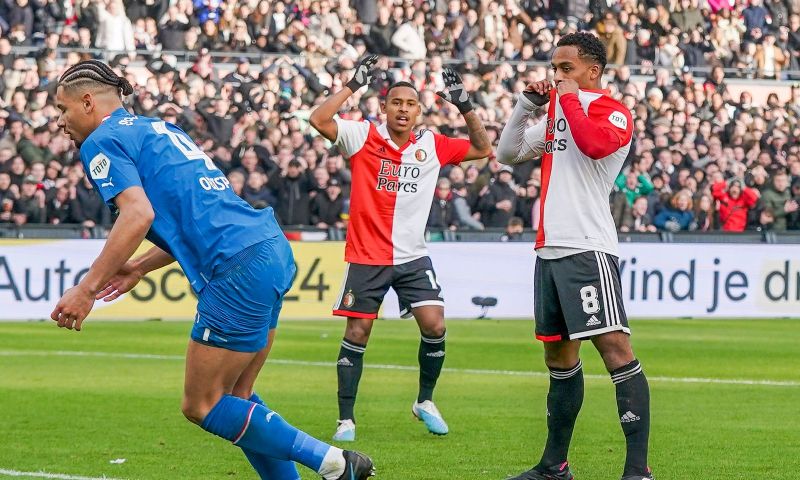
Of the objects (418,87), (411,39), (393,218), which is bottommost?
(393,218)

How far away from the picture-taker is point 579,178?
7465mm

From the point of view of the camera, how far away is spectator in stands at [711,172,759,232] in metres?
23.6

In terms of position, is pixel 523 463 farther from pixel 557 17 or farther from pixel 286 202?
pixel 557 17

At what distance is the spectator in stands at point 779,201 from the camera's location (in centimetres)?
2391

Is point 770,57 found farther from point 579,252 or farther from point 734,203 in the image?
point 579,252

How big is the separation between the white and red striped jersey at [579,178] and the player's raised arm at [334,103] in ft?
8.34

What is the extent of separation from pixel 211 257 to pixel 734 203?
1863cm

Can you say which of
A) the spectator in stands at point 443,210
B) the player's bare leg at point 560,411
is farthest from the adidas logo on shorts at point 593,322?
the spectator in stands at point 443,210

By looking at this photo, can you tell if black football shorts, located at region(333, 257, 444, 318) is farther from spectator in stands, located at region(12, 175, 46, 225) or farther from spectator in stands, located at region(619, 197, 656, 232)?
spectator in stands, located at region(619, 197, 656, 232)

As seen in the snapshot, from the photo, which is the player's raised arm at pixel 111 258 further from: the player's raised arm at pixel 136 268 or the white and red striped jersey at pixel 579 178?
the white and red striped jersey at pixel 579 178

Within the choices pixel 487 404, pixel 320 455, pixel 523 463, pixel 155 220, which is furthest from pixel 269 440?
pixel 487 404

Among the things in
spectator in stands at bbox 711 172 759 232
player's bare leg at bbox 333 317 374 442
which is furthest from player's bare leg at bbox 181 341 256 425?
spectator in stands at bbox 711 172 759 232

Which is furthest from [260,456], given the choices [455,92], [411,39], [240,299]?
[411,39]

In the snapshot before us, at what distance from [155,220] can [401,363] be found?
8641 mm
